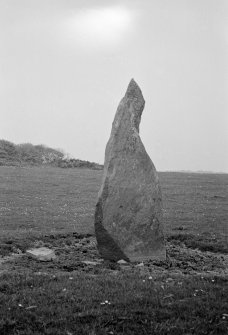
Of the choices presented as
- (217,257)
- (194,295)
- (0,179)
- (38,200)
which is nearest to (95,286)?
(194,295)

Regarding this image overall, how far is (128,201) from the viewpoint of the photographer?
40.9 ft

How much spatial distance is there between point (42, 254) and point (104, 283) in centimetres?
292

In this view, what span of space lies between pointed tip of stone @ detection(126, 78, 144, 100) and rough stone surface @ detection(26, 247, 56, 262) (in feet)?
16.4

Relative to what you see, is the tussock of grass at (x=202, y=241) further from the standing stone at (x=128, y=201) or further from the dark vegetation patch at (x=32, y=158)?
the dark vegetation patch at (x=32, y=158)

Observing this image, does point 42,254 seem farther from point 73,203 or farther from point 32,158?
point 32,158

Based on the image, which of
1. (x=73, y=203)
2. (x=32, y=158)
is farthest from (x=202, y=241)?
(x=32, y=158)

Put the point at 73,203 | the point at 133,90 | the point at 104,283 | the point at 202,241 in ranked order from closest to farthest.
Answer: the point at 104,283 < the point at 133,90 < the point at 202,241 < the point at 73,203

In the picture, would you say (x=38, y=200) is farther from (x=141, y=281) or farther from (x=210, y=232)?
(x=141, y=281)

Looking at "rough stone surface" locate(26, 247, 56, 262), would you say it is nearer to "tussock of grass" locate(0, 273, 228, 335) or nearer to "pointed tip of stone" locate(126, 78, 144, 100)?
"tussock of grass" locate(0, 273, 228, 335)

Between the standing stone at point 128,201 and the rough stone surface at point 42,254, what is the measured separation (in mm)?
1305

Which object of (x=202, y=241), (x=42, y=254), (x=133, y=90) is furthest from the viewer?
(x=202, y=241)

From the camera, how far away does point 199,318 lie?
26.5 feet

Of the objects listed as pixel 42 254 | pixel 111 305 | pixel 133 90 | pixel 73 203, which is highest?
pixel 133 90

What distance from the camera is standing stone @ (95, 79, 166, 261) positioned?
12273mm
